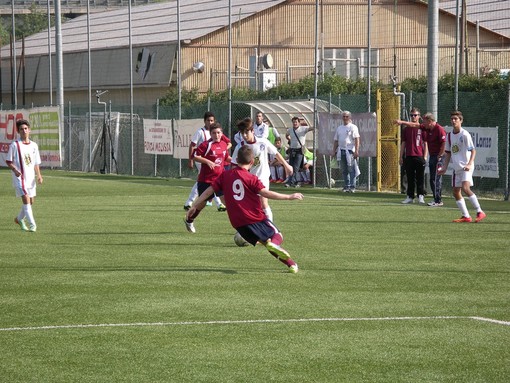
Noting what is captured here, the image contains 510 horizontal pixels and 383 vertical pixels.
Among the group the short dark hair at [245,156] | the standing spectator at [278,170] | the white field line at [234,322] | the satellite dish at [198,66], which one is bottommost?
the white field line at [234,322]

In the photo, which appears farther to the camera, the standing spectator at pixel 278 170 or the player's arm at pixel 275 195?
the standing spectator at pixel 278 170

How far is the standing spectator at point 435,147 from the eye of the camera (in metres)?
24.8

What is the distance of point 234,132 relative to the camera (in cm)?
3850

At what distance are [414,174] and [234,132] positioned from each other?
531 inches

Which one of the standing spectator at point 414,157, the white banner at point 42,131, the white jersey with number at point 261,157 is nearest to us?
the white jersey with number at point 261,157

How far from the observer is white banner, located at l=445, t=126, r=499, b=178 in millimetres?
26719

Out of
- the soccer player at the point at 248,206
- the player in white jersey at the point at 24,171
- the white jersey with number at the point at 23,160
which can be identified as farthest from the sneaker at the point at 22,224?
the soccer player at the point at 248,206

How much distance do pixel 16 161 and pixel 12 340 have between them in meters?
10.7

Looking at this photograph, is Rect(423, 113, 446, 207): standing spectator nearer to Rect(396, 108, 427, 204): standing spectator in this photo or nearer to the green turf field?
Rect(396, 108, 427, 204): standing spectator

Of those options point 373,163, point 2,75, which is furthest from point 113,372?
point 2,75

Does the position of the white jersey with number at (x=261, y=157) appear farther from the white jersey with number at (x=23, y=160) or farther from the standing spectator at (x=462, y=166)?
the standing spectator at (x=462, y=166)

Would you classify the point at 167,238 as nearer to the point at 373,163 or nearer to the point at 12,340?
the point at 12,340

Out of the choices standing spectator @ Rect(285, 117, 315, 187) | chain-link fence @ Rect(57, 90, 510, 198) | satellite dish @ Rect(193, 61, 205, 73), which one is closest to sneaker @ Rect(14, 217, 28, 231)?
chain-link fence @ Rect(57, 90, 510, 198)

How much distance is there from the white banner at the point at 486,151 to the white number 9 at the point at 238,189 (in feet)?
46.6
